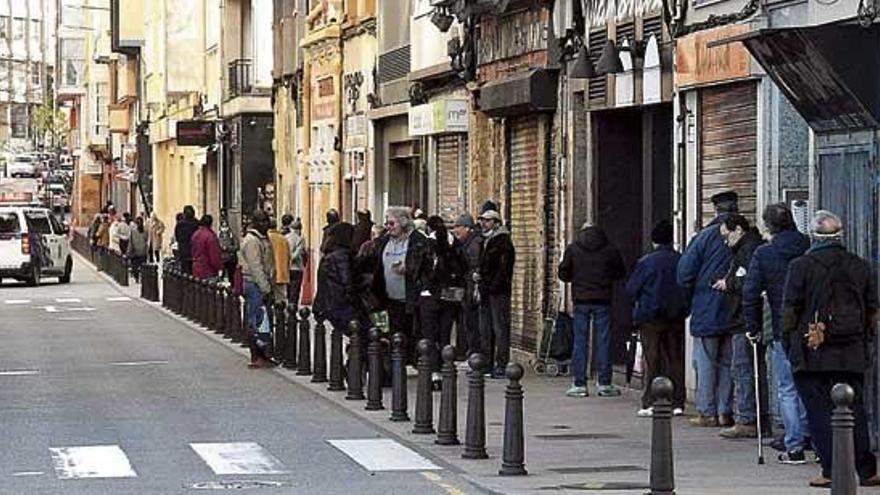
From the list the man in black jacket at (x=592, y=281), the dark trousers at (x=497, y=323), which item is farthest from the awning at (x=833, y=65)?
the dark trousers at (x=497, y=323)

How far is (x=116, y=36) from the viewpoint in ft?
268

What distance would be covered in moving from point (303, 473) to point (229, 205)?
40.6m

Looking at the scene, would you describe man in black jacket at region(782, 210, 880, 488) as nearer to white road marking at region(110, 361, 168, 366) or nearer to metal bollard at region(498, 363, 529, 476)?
metal bollard at region(498, 363, 529, 476)

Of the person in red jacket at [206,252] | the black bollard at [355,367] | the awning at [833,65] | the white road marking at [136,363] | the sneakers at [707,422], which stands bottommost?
the white road marking at [136,363]

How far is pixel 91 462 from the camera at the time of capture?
57.1 feet

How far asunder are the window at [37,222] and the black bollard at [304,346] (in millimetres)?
30055

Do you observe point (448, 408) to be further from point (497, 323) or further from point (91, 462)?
point (497, 323)

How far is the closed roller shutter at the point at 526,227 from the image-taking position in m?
28.0

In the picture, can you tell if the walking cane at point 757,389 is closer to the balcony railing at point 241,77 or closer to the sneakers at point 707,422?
the sneakers at point 707,422

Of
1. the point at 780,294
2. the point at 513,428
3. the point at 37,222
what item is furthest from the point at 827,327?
the point at 37,222

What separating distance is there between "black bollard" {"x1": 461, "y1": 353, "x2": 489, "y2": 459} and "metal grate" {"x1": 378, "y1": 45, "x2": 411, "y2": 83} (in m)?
19.6

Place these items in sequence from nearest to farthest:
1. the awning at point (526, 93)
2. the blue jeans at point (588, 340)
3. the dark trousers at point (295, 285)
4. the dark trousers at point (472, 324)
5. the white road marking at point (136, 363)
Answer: the blue jeans at point (588, 340), the dark trousers at point (472, 324), the awning at point (526, 93), the white road marking at point (136, 363), the dark trousers at point (295, 285)

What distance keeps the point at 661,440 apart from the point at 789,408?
12.7 ft

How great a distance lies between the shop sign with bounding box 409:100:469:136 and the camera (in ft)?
106
